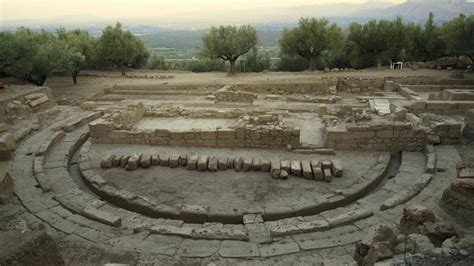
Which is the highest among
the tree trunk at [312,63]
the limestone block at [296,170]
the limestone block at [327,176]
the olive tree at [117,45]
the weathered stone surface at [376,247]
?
the olive tree at [117,45]

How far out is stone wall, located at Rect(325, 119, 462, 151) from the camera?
1352 centimetres

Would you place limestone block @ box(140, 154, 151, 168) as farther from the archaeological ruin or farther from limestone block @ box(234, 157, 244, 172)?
limestone block @ box(234, 157, 244, 172)

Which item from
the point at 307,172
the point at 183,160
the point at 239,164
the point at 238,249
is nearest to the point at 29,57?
the point at 183,160

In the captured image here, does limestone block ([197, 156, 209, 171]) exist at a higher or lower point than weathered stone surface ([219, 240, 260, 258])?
higher

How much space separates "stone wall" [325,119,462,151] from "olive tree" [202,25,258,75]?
22.0m

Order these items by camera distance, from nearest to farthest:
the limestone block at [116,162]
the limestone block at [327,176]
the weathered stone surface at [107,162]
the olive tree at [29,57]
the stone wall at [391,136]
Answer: the limestone block at [327,176] → the weathered stone surface at [107,162] → the limestone block at [116,162] → the stone wall at [391,136] → the olive tree at [29,57]

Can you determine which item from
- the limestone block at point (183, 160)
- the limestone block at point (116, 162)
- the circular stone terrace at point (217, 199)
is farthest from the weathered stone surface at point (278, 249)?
the limestone block at point (116, 162)

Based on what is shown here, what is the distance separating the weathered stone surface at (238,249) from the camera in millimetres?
7267

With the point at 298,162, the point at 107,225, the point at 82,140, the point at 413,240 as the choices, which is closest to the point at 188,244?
the point at 107,225

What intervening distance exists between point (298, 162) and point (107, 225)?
21.7ft

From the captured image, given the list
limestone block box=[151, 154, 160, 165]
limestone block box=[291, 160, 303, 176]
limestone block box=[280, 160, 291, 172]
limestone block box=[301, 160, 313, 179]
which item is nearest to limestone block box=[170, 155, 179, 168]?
limestone block box=[151, 154, 160, 165]

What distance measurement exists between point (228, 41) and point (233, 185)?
24624 millimetres

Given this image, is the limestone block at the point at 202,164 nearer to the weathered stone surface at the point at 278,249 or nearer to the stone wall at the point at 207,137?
the stone wall at the point at 207,137

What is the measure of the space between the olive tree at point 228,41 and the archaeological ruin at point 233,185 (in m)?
15.7
